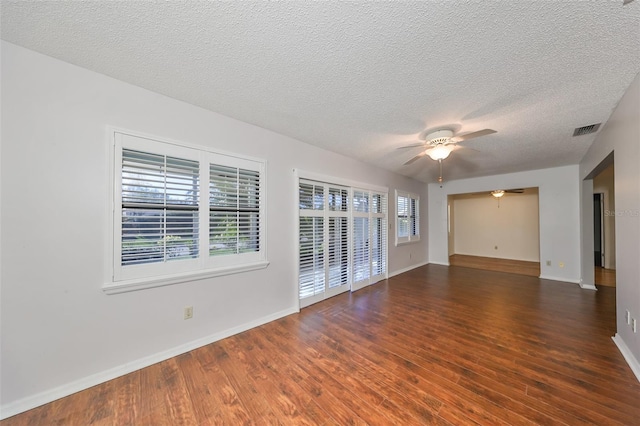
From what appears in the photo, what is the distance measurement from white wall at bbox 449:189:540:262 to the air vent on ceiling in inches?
189

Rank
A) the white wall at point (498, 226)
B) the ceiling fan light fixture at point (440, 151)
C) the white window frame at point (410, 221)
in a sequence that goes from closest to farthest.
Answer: the ceiling fan light fixture at point (440, 151) → the white window frame at point (410, 221) → the white wall at point (498, 226)

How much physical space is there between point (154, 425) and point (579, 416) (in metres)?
2.82

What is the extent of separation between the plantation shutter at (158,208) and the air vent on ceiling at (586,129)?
4683mm

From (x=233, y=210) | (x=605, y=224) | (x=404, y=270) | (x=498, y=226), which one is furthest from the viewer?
(x=498, y=226)

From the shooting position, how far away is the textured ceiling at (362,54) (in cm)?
129

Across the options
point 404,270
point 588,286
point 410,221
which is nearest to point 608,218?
point 588,286

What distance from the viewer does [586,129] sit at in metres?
2.86

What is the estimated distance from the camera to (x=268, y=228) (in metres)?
2.95

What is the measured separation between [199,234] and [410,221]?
5124 mm

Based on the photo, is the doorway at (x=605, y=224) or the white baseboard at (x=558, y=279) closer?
the white baseboard at (x=558, y=279)

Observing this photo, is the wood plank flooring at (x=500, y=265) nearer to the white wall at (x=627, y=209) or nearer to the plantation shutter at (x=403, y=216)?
the plantation shutter at (x=403, y=216)

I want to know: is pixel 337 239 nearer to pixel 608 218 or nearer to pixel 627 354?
pixel 627 354

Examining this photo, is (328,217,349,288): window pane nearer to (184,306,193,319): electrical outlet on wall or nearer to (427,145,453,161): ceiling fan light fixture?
(427,145,453,161): ceiling fan light fixture

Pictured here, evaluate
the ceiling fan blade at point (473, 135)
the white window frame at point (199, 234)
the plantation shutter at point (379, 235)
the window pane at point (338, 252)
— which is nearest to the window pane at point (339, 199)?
the window pane at point (338, 252)
